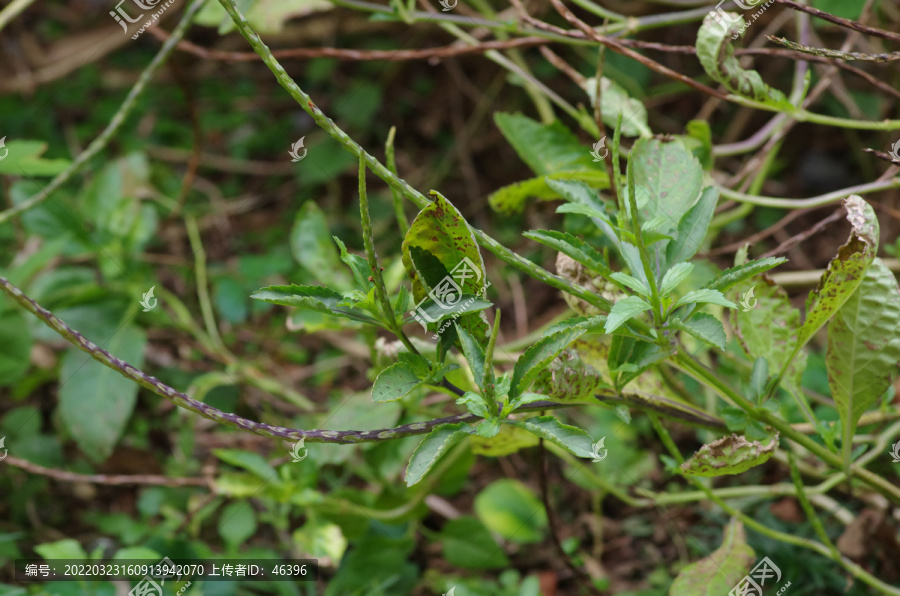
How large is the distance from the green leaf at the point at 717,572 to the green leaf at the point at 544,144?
61 centimetres

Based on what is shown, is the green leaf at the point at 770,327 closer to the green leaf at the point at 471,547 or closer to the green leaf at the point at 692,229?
the green leaf at the point at 692,229

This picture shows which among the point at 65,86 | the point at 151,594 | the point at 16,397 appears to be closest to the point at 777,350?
the point at 151,594

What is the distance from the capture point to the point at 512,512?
1.38 metres

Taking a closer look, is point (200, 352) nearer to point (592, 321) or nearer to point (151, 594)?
point (151, 594)

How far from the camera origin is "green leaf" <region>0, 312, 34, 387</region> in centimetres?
146

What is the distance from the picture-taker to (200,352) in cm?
171

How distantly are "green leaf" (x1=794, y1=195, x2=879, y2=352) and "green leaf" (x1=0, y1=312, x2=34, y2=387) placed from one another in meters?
1.41

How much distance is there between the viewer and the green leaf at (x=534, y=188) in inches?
42.8

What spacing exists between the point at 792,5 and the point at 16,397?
5.51 ft

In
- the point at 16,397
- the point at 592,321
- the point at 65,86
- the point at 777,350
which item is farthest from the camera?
the point at 65,86

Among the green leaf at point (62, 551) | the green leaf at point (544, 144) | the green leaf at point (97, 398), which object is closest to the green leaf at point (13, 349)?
the green leaf at point (97, 398)

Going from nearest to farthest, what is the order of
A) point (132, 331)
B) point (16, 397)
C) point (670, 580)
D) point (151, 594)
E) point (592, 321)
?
1. point (592, 321)
2. point (151, 594)
3. point (670, 580)
4. point (132, 331)
5. point (16, 397)
